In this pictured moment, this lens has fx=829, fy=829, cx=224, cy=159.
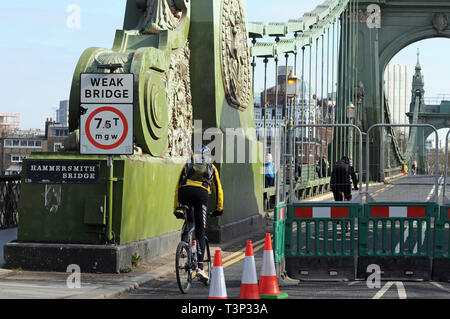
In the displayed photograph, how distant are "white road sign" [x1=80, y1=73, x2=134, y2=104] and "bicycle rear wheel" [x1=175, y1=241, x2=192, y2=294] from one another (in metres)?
2.06

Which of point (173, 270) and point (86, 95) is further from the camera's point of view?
point (173, 270)

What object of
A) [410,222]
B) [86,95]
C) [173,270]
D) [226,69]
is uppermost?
[226,69]

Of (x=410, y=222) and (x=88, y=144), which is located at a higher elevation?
(x=88, y=144)

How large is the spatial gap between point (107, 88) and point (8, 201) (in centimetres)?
738

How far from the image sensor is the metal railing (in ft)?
54.5

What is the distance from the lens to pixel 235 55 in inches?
660

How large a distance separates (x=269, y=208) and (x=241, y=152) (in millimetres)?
5416

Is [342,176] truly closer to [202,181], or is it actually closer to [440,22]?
[202,181]

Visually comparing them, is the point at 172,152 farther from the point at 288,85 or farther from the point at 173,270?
the point at 288,85

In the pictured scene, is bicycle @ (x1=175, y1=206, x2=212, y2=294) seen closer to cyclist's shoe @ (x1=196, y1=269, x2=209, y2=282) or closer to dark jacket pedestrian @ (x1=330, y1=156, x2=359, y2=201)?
cyclist's shoe @ (x1=196, y1=269, x2=209, y2=282)

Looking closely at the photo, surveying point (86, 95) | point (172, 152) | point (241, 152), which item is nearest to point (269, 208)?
point (241, 152)
